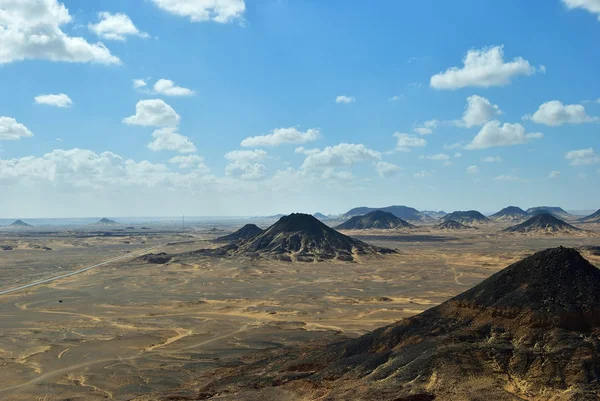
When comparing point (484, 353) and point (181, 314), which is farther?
point (181, 314)

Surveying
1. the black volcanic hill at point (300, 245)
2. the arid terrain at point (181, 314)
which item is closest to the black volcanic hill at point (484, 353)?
the arid terrain at point (181, 314)

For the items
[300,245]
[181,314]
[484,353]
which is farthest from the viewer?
[300,245]

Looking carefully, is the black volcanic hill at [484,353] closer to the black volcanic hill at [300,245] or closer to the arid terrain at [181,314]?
the arid terrain at [181,314]

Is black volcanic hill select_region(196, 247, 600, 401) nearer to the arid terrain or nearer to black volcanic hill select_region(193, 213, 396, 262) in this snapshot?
the arid terrain

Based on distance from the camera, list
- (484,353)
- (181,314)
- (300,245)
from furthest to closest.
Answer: (300,245) < (181,314) < (484,353)

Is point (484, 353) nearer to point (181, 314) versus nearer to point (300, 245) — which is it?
point (181, 314)

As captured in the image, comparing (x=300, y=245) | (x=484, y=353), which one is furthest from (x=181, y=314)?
(x=300, y=245)
